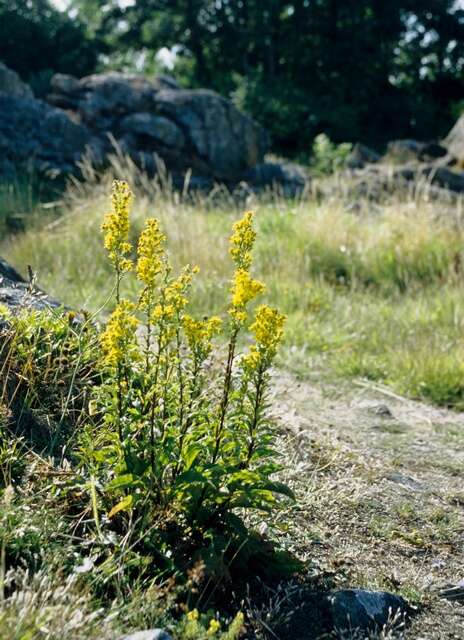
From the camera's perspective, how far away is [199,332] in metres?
2.45

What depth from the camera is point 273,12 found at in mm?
28375

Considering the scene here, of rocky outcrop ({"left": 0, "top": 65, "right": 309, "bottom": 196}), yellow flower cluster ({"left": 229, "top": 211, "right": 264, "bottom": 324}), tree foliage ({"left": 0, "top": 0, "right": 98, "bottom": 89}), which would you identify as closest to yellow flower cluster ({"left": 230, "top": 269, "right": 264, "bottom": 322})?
yellow flower cluster ({"left": 229, "top": 211, "right": 264, "bottom": 324})

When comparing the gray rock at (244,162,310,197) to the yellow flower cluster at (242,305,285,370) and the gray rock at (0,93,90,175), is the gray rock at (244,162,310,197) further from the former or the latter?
the yellow flower cluster at (242,305,285,370)

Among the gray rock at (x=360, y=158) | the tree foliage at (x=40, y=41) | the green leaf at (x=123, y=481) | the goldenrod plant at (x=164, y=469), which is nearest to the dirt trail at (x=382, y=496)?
the goldenrod plant at (x=164, y=469)

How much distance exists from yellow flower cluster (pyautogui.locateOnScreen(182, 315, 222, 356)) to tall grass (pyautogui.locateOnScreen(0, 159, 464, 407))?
2.69 meters

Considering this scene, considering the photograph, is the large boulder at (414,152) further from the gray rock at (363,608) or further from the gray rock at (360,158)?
the gray rock at (363,608)

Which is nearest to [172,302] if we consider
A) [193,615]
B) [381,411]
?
[193,615]

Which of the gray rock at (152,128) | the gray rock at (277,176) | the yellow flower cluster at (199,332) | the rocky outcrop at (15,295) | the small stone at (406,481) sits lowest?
the gray rock at (277,176)

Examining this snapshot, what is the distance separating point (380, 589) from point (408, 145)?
44.6ft

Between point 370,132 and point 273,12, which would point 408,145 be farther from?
point 273,12

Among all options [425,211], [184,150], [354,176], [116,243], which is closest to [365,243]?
[425,211]

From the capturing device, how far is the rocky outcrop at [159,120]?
12.5 m

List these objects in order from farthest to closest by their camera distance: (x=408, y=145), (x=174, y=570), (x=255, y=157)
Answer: (x=408, y=145) → (x=255, y=157) → (x=174, y=570)

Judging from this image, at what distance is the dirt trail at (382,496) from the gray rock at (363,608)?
81mm
